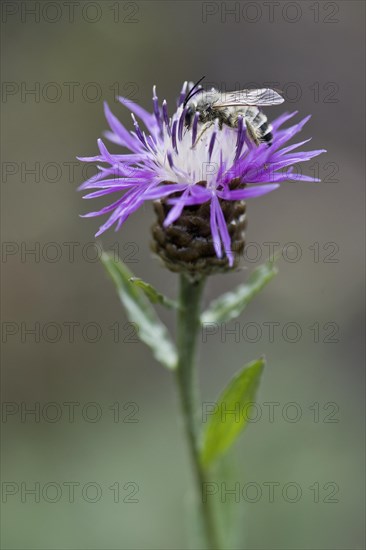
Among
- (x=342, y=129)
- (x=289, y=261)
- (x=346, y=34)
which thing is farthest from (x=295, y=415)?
(x=346, y=34)

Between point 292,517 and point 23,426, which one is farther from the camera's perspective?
point 23,426

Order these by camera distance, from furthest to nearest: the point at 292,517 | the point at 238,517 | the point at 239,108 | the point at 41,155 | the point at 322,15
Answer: the point at 322,15 < the point at 41,155 < the point at 292,517 < the point at 238,517 < the point at 239,108

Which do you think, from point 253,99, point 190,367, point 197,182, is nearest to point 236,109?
point 253,99

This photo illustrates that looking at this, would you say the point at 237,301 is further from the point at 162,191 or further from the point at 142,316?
the point at 162,191

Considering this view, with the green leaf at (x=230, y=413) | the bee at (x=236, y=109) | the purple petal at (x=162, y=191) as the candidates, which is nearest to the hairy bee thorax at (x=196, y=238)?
the purple petal at (x=162, y=191)

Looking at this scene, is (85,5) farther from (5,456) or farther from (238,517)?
(238,517)

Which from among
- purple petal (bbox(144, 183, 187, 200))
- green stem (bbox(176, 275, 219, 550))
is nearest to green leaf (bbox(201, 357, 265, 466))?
green stem (bbox(176, 275, 219, 550))

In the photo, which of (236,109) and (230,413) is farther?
(230,413)
